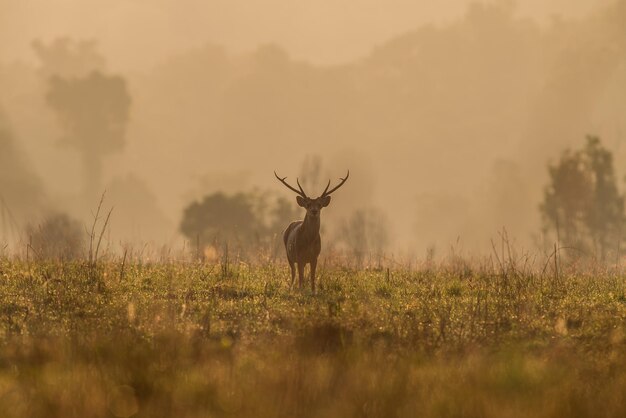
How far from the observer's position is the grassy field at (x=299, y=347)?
7.32 metres

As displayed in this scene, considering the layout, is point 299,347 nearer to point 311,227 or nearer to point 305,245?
point 305,245

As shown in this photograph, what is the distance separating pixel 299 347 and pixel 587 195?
56253 mm

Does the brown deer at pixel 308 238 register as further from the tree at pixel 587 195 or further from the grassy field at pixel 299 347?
the tree at pixel 587 195

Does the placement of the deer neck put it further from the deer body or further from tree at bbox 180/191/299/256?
tree at bbox 180/191/299/256

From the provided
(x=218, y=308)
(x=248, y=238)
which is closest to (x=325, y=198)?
(x=218, y=308)

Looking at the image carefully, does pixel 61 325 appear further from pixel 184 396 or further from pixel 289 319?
pixel 184 396

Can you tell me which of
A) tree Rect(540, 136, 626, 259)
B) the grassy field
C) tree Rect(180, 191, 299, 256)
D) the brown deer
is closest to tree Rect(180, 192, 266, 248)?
tree Rect(180, 191, 299, 256)

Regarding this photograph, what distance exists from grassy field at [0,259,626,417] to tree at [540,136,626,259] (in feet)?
157

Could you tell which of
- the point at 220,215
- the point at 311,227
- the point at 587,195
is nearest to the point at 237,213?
the point at 220,215

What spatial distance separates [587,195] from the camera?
62.7 m

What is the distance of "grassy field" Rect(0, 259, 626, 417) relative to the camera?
288 inches

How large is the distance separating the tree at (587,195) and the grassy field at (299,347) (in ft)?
157

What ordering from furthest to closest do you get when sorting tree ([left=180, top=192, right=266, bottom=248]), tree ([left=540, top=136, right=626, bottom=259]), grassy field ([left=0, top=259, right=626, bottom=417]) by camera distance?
tree ([left=180, top=192, right=266, bottom=248])
tree ([left=540, top=136, right=626, bottom=259])
grassy field ([left=0, top=259, right=626, bottom=417])

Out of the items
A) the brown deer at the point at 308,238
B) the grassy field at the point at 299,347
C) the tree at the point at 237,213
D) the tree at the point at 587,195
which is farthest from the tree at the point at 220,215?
the grassy field at the point at 299,347
